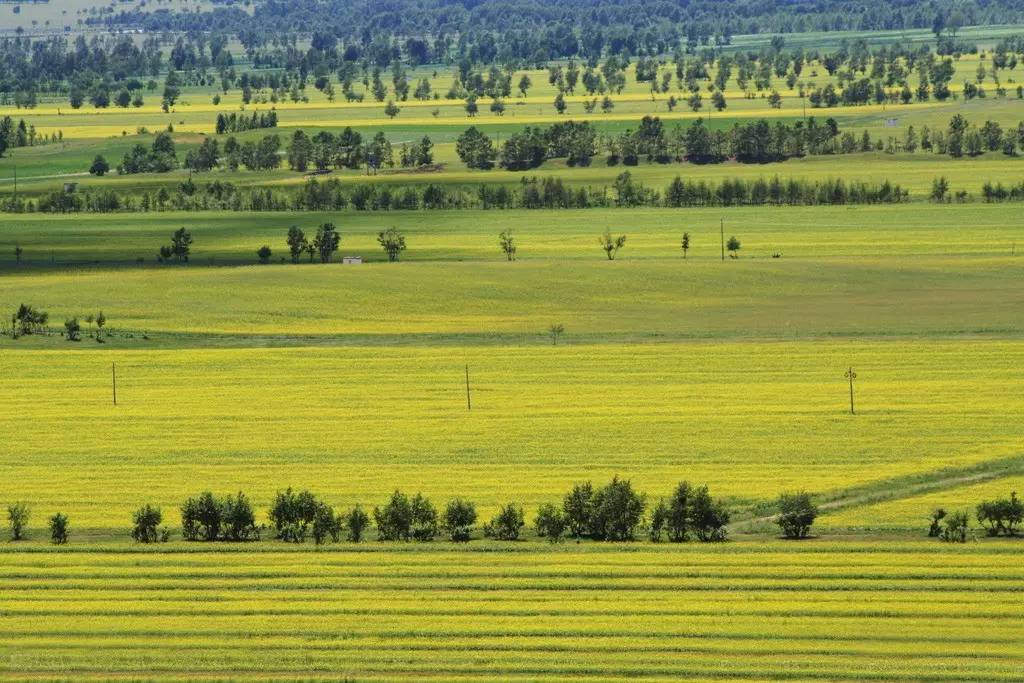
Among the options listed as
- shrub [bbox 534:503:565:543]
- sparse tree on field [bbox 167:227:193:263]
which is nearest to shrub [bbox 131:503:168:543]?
shrub [bbox 534:503:565:543]

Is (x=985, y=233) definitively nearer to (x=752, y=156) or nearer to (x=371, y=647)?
(x=752, y=156)

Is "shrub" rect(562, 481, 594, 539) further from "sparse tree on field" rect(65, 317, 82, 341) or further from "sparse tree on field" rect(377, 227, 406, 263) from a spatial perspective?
"sparse tree on field" rect(377, 227, 406, 263)

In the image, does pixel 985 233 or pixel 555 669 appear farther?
pixel 985 233

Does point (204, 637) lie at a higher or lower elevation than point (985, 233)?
lower

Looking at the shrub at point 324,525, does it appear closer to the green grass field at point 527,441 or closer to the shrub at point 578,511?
the green grass field at point 527,441

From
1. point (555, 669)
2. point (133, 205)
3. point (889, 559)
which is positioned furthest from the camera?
point (133, 205)

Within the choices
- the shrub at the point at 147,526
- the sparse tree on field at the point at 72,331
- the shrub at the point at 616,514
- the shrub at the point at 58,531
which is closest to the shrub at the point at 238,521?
the shrub at the point at 147,526

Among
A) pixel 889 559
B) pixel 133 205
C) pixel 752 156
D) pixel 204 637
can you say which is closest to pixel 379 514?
pixel 204 637
